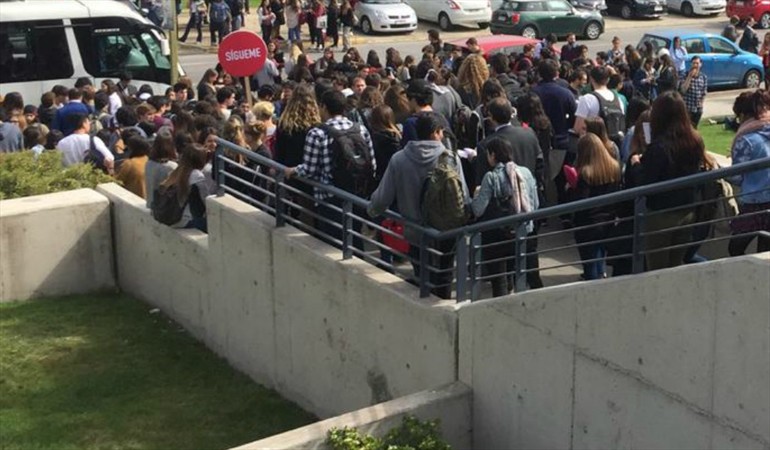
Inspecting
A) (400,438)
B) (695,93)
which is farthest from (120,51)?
(400,438)

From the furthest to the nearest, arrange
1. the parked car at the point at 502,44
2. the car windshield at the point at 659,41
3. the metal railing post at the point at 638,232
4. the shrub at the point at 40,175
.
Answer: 1. the parked car at the point at 502,44
2. the car windshield at the point at 659,41
3. the shrub at the point at 40,175
4. the metal railing post at the point at 638,232

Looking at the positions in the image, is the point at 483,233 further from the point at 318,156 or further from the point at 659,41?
the point at 659,41

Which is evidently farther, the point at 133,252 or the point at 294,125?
the point at 133,252

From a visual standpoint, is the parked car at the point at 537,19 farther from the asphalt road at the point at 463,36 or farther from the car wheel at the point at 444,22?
the car wheel at the point at 444,22

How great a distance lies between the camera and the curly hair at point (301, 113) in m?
10.3

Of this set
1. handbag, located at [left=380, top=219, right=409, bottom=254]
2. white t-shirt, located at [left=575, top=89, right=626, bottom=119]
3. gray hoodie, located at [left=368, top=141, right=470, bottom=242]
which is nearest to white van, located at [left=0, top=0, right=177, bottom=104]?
white t-shirt, located at [left=575, top=89, right=626, bottom=119]

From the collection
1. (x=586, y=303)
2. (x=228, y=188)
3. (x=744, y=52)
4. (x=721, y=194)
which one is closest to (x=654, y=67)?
(x=744, y=52)

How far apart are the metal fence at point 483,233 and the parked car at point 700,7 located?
35.6 metres

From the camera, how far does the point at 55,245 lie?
12992 millimetres

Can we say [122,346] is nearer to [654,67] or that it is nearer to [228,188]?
[228,188]

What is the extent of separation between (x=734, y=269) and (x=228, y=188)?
5.62 metres

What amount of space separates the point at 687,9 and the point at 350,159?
38184 mm

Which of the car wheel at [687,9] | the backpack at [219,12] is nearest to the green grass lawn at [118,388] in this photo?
the backpack at [219,12]

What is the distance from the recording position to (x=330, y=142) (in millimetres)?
9852
